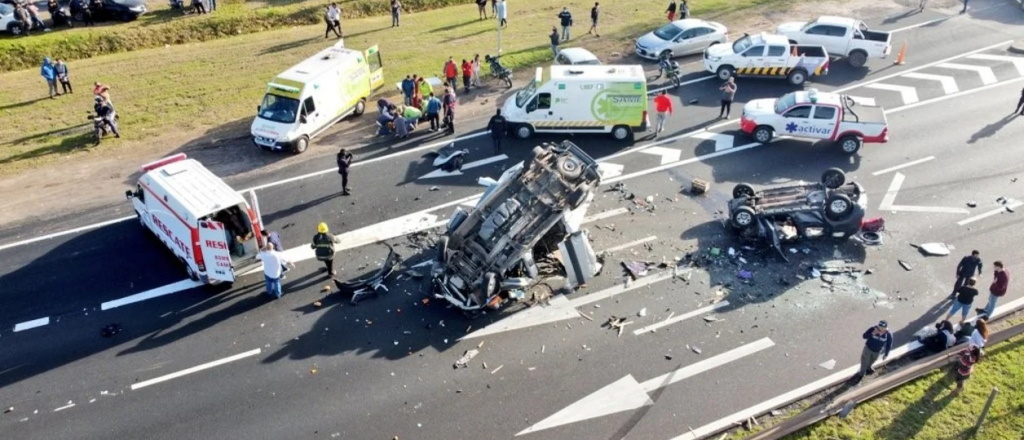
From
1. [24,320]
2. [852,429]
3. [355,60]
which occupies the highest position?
[355,60]

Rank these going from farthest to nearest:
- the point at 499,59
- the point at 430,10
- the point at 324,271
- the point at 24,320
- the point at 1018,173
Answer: the point at 430,10
the point at 499,59
the point at 1018,173
the point at 324,271
the point at 24,320

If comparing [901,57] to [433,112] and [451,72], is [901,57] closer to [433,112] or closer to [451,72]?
[451,72]

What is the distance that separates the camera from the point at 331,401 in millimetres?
14070

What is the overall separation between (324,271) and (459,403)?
5651 mm

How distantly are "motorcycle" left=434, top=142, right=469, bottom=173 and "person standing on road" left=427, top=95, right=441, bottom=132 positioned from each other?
1.73 meters

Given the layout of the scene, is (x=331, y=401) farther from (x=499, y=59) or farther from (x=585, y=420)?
(x=499, y=59)

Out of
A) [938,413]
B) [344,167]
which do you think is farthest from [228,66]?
[938,413]

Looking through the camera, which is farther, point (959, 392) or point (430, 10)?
point (430, 10)

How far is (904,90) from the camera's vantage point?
27750mm

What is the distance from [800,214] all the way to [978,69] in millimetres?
17263

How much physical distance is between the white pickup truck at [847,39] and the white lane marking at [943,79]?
1471 mm

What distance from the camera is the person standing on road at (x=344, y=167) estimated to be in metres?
20.4

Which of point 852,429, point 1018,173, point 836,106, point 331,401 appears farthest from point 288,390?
point 1018,173

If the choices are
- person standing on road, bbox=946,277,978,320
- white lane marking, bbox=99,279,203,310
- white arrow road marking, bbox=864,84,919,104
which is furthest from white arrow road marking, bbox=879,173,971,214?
white lane marking, bbox=99,279,203,310
